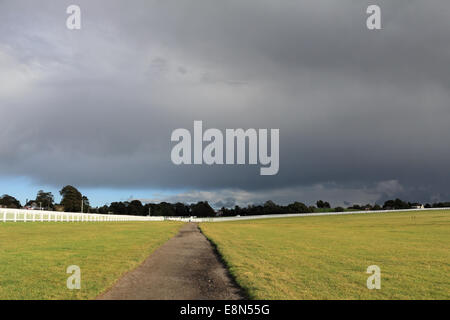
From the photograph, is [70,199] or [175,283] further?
[70,199]

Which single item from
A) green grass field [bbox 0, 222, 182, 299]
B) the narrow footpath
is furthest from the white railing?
the narrow footpath

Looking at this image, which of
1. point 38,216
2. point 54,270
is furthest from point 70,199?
point 54,270

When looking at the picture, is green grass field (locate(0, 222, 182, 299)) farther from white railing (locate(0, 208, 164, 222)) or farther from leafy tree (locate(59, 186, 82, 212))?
leafy tree (locate(59, 186, 82, 212))

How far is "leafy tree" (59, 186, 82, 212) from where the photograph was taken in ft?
576

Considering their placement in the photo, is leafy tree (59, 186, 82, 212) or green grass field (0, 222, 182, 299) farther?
leafy tree (59, 186, 82, 212)

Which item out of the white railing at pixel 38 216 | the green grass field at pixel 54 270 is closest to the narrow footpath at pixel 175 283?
the green grass field at pixel 54 270

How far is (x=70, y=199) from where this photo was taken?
177m

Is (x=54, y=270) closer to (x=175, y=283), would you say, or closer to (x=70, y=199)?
(x=175, y=283)

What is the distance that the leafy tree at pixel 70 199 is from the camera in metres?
176

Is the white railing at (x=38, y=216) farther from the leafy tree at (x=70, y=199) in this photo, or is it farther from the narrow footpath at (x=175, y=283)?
the leafy tree at (x=70, y=199)

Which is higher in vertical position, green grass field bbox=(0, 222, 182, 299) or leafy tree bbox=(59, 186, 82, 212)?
green grass field bbox=(0, 222, 182, 299)
